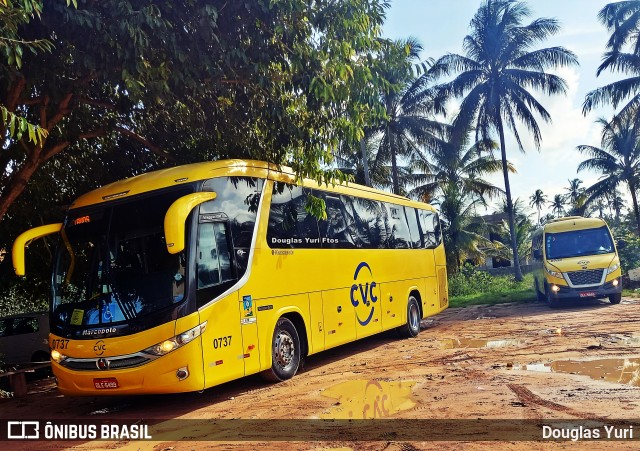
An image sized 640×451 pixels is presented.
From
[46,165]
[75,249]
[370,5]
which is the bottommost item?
[75,249]

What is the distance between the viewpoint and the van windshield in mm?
18188

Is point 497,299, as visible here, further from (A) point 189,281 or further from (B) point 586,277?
(A) point 189,281

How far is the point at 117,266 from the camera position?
25.4 ft

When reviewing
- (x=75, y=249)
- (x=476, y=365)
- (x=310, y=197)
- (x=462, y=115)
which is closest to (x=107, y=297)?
(x=75, y=249)

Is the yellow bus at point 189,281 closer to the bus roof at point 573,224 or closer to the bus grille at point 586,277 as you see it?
the bus grille at point 586,277

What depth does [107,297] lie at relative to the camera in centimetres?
761

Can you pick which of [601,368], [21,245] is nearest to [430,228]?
[601,368]

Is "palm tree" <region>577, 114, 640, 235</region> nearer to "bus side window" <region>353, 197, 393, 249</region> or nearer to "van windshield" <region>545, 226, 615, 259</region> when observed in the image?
"van windshield" <region>545, 226, 615, 259</region>

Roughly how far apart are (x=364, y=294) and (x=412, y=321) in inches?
121

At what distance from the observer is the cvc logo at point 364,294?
37.3ft

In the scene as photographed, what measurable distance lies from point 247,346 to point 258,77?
405 cm

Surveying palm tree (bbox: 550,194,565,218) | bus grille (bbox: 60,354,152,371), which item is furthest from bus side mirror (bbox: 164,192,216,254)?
palm tree (bbox: 550,194,565,218)

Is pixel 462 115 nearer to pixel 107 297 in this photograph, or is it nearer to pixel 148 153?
pixel 148 153

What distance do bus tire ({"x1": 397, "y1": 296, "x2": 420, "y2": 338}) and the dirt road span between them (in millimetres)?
1382
